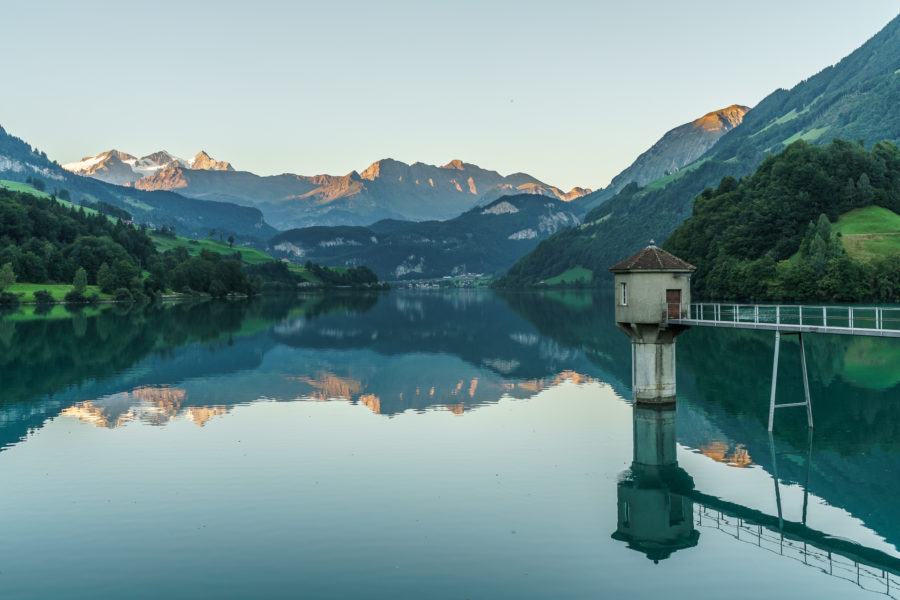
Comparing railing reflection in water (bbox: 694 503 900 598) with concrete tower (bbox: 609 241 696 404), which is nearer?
railing reflection in water (bbox: 694 503 900 598)

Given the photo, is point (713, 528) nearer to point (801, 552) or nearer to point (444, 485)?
point (801, 552)

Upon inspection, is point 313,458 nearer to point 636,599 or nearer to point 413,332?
point 636,599

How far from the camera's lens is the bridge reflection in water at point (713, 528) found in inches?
928

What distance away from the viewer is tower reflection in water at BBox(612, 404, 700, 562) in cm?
2645

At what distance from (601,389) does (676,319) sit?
16026mm

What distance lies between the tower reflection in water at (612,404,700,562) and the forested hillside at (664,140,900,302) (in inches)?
4706

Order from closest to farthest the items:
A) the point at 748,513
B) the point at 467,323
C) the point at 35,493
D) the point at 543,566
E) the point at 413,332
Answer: the point at 543,566
the point at 748,513
the point at 35,493
the point at 413,332
the point at 467,323

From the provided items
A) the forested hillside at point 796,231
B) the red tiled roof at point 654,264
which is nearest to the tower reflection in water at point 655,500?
the red tiled roof at point 654,264

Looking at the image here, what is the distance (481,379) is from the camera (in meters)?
69.8

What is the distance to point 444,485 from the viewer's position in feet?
108

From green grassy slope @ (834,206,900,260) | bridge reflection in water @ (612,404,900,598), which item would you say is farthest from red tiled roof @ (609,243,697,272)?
green grassy slope @ (834,206,900,260)

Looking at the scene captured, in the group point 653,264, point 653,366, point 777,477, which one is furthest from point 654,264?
point 777,477

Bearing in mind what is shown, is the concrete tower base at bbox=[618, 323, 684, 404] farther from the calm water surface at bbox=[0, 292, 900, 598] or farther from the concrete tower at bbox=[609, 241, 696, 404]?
the calm water surface at bbox=[0, 292, 900, 598]

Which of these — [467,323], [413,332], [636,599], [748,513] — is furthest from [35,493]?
[467,323]
